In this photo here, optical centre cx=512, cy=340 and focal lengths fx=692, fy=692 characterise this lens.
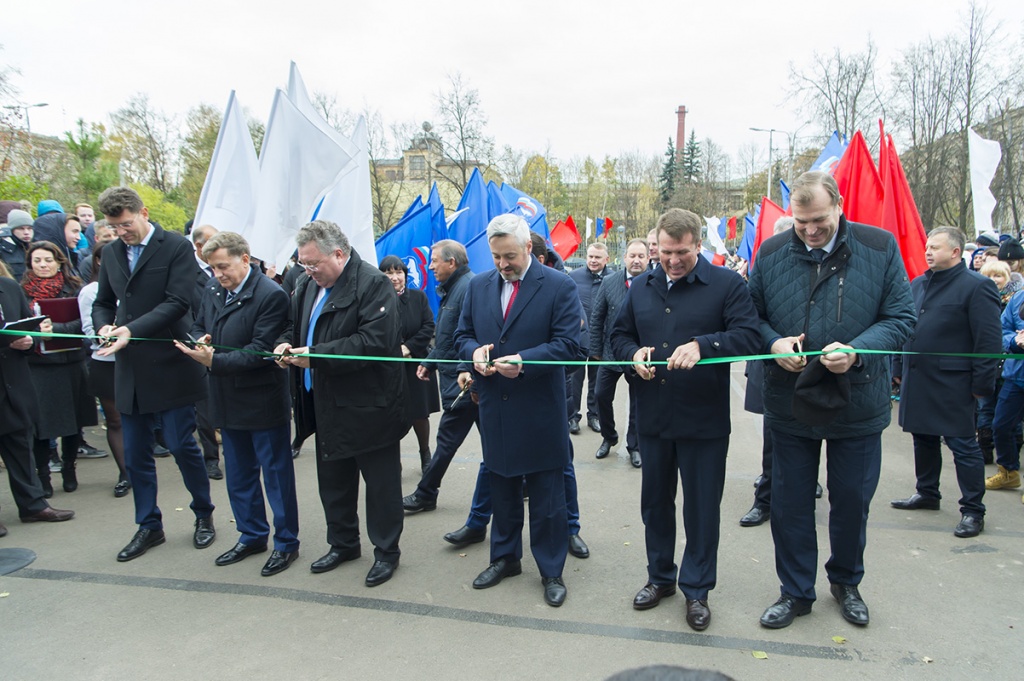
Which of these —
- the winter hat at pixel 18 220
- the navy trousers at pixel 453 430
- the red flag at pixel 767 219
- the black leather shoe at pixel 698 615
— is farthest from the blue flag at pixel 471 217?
the black leather shoe at pixel 698 615

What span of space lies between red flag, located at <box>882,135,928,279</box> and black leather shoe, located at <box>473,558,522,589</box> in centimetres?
433

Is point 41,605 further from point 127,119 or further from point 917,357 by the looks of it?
point 127,119

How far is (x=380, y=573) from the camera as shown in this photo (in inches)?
168

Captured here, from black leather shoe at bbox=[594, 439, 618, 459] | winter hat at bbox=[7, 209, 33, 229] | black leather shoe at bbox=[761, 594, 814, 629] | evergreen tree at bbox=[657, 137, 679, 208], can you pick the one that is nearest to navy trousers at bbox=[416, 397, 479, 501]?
black leather shoe at bbox=[594, 439, 618, 459]

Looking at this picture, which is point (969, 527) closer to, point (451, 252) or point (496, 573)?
point (496, 573)

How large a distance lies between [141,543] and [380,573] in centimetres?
180

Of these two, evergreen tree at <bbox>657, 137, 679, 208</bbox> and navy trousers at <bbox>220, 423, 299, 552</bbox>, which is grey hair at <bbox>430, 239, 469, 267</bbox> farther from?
evergreen tree at <bbox>657, 137, 679, 208</bbox>

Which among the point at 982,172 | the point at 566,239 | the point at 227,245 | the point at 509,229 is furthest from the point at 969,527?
the point at 566,239

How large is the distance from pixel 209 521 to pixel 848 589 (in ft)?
13.8

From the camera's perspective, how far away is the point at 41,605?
4.02 meters

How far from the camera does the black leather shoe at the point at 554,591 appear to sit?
3943mm

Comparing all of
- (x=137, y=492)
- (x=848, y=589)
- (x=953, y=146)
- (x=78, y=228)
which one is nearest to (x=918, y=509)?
(x=848, y=589)

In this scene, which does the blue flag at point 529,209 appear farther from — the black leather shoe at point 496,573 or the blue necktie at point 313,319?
the black leather shoe at point 496,573

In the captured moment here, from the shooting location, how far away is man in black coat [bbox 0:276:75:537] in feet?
17.0
